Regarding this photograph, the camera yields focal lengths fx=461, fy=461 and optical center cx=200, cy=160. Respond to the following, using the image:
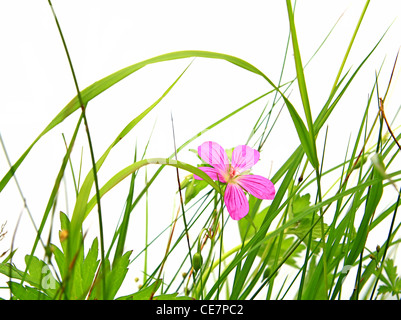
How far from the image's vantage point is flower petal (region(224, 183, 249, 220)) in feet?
1.76

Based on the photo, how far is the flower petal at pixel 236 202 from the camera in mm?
535

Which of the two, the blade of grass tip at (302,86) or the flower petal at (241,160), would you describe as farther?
the flower petal at (241,160)

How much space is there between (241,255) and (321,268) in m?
0.13

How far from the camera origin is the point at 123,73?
0.42m

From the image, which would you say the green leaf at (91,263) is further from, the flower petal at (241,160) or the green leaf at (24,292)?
the flower petal at (241,160)

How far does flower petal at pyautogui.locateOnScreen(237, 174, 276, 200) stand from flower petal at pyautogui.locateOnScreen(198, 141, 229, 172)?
3 cm

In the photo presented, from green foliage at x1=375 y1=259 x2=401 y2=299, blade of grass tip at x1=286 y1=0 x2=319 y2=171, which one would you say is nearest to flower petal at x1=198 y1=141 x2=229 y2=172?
blade of grass tip at x1=286 y1=0 x2=319 y2=171

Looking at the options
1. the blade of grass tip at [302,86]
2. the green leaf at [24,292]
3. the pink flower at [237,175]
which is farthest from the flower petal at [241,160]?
the green leaf at [24,292]

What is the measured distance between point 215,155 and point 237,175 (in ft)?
0.14

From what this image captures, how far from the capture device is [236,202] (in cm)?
55

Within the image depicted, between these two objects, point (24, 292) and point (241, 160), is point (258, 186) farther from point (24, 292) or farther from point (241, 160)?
point (24, 292)

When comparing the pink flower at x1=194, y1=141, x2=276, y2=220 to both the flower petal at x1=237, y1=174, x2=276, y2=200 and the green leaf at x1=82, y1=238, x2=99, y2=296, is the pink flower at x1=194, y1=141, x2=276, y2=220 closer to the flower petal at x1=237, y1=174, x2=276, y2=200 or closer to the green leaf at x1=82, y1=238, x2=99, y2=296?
the flower petal at x1=237, y1=174, x2=276, y2=200

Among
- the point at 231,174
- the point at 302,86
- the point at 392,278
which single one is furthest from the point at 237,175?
the point at 392,278
